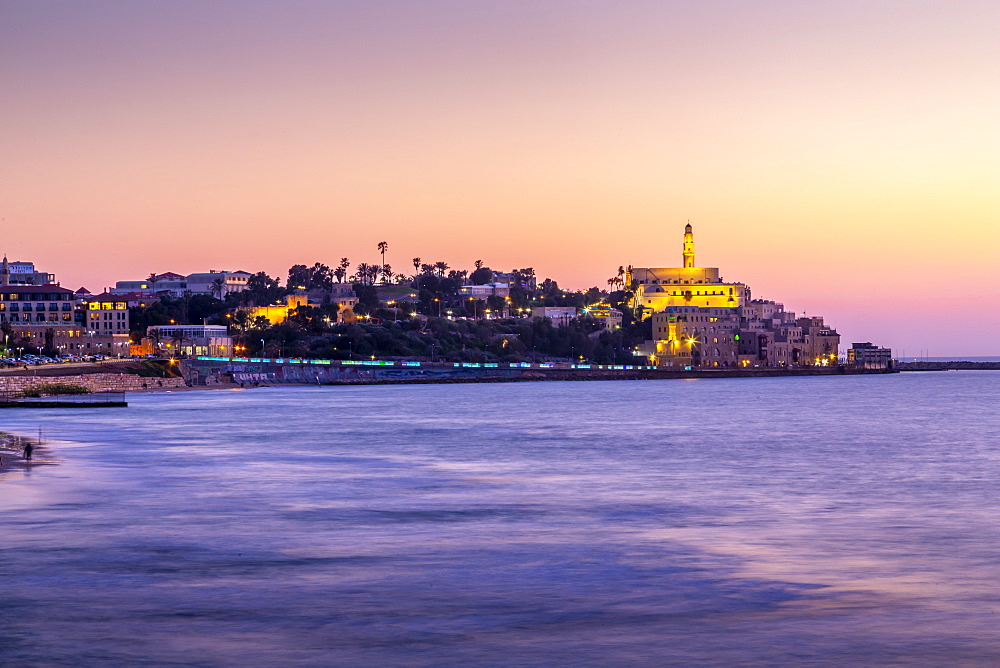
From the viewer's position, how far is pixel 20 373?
113 meters

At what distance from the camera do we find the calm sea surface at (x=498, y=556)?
639 inches

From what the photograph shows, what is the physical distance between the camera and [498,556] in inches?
935

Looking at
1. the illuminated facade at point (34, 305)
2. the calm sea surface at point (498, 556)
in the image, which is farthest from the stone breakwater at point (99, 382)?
the calm sea surface at point (498, 556)

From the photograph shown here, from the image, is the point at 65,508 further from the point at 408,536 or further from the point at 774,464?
the point at 774,464

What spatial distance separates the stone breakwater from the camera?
10575 cm

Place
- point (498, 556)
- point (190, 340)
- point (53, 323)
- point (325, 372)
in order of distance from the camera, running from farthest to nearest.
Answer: point (190, 340) → point (325, 372) → point (53, 323) → point (498, 556)

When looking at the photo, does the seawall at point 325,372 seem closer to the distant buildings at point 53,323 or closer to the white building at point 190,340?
the white building at point 190,340

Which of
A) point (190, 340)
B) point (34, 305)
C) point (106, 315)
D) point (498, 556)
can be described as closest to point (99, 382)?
point (34, 305)

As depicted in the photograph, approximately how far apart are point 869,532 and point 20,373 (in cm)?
10244

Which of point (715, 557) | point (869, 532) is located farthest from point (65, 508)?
point (869, 532)

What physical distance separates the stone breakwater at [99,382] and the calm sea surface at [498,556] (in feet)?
188

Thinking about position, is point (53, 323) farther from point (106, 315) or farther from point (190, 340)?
point (190, 340)

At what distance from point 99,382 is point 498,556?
109806 mm

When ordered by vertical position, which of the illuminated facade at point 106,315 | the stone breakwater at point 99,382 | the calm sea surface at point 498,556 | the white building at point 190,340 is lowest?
the calm sea surface at point 498,556
